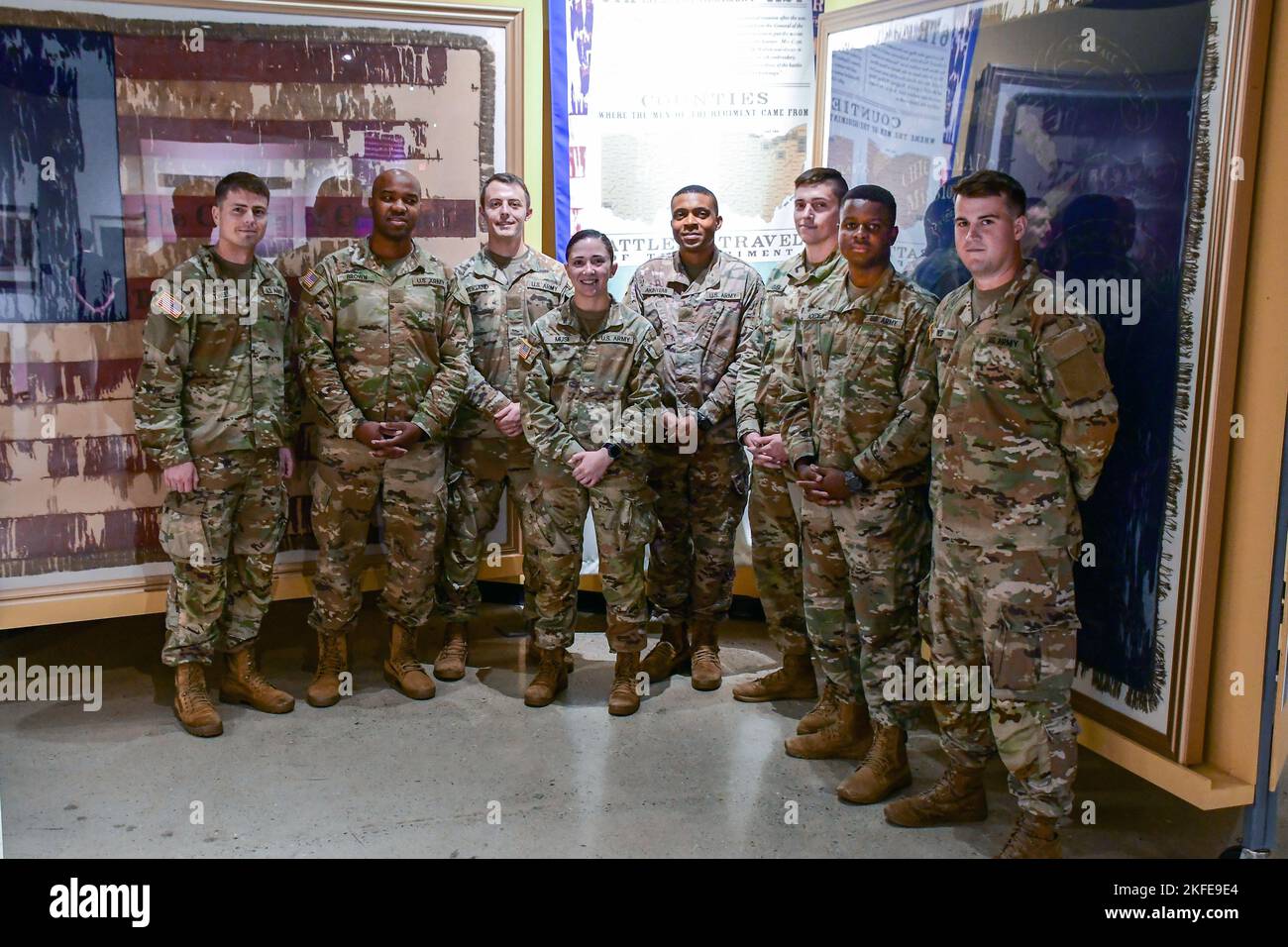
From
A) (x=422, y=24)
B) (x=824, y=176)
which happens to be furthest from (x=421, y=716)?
(x=422, y=24)

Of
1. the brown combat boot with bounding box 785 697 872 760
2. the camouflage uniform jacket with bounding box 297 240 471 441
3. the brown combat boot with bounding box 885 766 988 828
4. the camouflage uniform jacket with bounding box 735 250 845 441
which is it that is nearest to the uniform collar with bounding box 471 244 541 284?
the camouflage uniform jacket with bounding box 297 240 471 441

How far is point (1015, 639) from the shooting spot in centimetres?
291

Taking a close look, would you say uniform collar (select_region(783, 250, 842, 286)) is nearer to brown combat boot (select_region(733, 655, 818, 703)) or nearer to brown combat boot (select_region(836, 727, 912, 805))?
brown combat boot (select_region(733, 655, 818, 703))

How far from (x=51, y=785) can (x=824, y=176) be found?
3.42 m

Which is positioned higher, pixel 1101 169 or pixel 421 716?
pixel 1101 169

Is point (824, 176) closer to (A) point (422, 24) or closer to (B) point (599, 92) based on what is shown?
(B) point (599, 92)

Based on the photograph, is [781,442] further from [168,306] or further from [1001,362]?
[168,306]

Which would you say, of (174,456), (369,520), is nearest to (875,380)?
(369,520)

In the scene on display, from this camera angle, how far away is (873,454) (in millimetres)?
3355

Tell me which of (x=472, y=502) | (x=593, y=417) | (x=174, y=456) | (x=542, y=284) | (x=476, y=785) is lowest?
(x=476, y=785)

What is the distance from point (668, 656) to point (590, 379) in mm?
1278

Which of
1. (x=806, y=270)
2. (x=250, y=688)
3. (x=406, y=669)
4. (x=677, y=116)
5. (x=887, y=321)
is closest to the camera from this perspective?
(x=887, y=321)

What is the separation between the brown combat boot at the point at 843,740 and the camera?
378cm

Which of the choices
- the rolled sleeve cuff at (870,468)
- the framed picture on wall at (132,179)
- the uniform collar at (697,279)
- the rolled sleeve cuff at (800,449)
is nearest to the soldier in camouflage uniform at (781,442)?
the rolled sleeve cuff at (800,449)
